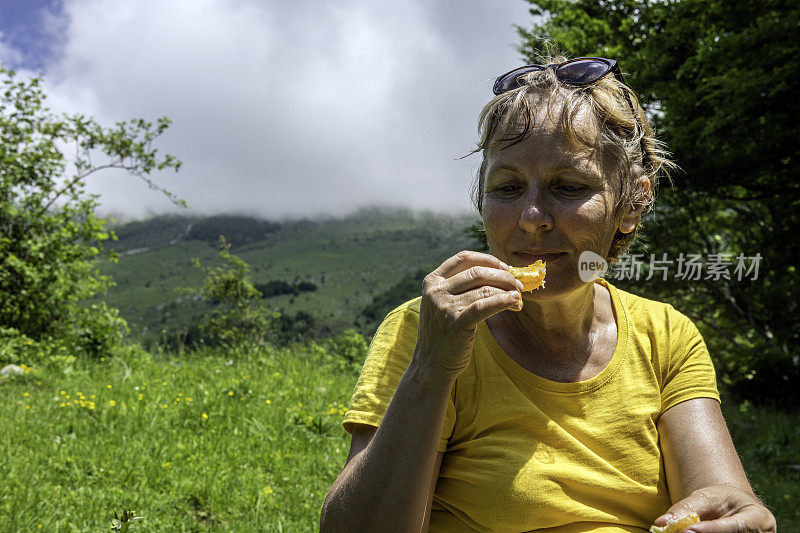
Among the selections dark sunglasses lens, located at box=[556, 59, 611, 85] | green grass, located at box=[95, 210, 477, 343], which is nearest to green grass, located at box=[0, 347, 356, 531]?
dark sunglasses lens, located at box=[556, 59, 611, 85]

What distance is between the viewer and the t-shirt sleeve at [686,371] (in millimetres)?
1844

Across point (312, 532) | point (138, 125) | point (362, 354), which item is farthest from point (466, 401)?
point (138, 125)

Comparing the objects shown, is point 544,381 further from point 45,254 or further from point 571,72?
point 45,254

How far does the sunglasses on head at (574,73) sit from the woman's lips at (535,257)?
0.58m

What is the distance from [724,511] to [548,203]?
952 millimetres

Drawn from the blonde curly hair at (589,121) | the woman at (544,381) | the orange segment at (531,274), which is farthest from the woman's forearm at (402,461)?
the blonde curly hair at (589,121)

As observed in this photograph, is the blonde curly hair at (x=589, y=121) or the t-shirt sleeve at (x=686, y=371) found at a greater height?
the blonde curly hair at (x=589, y=121)

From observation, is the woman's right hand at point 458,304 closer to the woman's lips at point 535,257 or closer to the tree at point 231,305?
the woman's lips at point 535,257

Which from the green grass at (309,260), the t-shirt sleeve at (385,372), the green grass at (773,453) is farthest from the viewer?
the green grass at (309,260)

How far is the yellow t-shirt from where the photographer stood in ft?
5.30

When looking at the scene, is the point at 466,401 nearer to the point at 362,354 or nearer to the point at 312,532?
the point at 312,532

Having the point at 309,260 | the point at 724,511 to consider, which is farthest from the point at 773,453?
the point at 309,260

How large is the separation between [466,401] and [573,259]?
21.5 inches

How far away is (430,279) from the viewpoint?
1.47m
